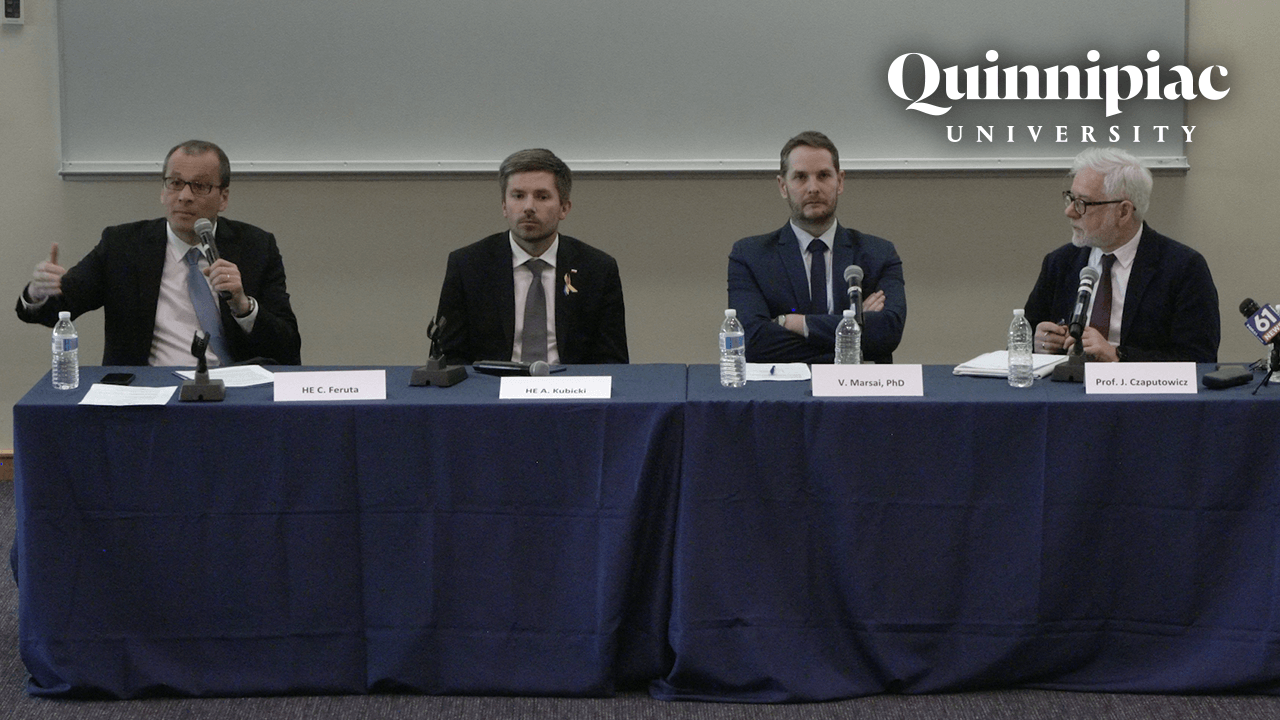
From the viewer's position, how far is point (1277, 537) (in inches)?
94.8

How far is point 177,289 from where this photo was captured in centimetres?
331

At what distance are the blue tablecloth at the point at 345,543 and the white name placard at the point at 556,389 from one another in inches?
1.7

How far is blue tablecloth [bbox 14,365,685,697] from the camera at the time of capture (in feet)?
7.98

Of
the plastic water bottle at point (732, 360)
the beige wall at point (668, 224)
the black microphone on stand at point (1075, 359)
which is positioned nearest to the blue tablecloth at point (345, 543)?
the plastic water bottle at point (732, 360)

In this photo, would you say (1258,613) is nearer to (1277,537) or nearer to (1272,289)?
(1277,537)

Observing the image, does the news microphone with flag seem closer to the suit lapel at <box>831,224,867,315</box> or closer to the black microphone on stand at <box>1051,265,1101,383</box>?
the black microphone on stand at <box>1051,265,1101,383</box>

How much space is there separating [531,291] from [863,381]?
1.21m

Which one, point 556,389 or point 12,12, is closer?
point 556,389

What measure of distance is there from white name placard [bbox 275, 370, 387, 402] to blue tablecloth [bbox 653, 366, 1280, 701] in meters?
0.68

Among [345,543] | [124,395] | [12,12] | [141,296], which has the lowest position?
[345,543]

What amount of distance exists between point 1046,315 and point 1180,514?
3.51 ft

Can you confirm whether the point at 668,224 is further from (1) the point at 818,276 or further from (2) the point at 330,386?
(2) the point at 330,386

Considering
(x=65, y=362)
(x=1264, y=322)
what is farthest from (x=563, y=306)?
(x=1264, y=322)

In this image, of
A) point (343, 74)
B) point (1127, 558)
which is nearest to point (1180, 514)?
point (1127, 558)
